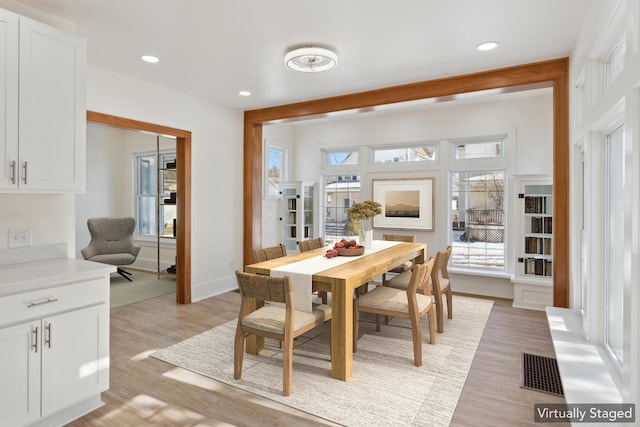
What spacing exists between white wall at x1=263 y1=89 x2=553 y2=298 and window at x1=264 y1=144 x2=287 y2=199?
0.18 m

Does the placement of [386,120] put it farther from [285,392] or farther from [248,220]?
[285,392]

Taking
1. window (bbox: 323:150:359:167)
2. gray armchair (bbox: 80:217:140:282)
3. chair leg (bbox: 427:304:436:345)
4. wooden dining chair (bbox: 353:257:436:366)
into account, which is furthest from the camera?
window (bbox: 323:150:359:167)

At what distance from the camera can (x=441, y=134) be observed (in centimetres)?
541

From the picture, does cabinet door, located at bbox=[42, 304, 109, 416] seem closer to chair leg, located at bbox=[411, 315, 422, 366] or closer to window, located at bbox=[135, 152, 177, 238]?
chair leg, located at bbox=[411, 315, 422, 366]

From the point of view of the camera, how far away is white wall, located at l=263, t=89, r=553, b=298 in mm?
A: 4789

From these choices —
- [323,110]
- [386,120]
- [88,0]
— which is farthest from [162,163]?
[88,0]

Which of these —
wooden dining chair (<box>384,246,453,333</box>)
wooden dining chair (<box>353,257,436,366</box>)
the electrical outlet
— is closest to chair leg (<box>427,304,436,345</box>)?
wooden dining chair (<box>353,257,436,366</box>)

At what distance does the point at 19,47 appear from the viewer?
2.20 metres

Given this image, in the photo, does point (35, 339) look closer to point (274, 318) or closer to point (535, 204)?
point (274, 318)

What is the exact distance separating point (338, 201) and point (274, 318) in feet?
13.0

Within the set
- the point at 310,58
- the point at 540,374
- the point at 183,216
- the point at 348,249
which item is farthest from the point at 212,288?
the point at 540,374

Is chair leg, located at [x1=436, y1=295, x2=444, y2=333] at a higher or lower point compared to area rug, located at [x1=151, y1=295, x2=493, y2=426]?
higher

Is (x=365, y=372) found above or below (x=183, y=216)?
below

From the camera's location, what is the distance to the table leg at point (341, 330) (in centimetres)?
263
